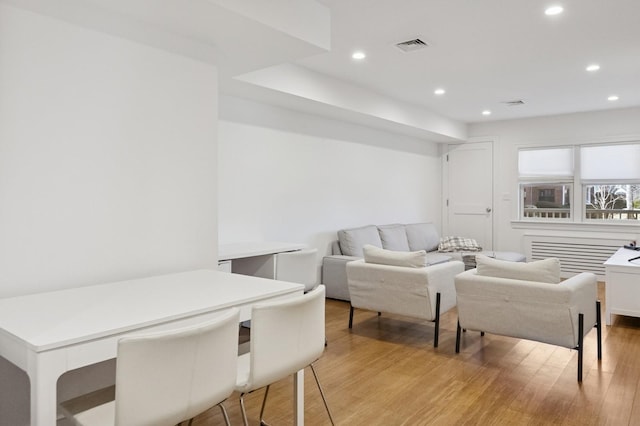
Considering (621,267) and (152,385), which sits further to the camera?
(621,267)

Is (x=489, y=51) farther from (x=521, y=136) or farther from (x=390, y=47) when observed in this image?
(x=521, y=136)

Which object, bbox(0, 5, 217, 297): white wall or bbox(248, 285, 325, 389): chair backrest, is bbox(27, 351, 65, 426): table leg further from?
bbox(0, 5, 217, 297): white wall

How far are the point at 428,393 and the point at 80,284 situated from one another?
2136 millimetres

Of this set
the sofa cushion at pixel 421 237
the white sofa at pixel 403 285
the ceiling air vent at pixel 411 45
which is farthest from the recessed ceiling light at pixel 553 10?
the sofa cushion at pixel 421 237

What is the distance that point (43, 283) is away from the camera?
2174 mm

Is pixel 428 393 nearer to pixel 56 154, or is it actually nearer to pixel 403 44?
pixel 56 154

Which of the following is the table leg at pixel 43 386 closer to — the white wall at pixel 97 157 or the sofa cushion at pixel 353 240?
the white wall at pixel 97 157

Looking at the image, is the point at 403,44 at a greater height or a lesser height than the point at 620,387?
greater

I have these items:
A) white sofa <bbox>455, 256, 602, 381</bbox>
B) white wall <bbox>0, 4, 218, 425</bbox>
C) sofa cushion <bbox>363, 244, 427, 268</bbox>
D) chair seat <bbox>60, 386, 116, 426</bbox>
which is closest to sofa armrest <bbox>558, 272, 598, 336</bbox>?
white sofa <bbox>455, 256, 602, 381</bbox>

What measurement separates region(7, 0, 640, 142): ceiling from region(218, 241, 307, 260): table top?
4.77 feet

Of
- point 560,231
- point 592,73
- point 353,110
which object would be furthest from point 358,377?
point 560,231

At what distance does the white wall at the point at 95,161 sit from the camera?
2.08 meters

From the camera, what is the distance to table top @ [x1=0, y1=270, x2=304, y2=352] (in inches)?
59.2

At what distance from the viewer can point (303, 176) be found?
5.25m
